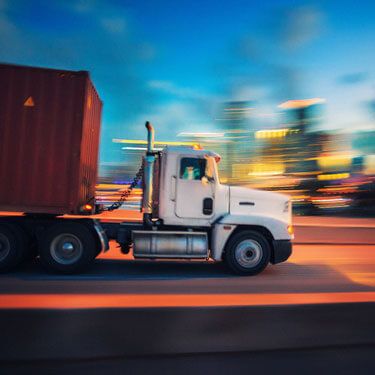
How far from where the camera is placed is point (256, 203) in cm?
810

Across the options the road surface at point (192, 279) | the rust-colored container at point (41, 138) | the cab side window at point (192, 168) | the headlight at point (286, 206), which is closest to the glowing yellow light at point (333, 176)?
the road surface at point (192, 279)

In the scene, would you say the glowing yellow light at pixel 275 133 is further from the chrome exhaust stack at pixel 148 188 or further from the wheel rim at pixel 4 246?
the wheel rim at pixel 4 246

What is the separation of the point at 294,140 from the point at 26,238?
6159cm

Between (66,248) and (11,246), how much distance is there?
3.31ft

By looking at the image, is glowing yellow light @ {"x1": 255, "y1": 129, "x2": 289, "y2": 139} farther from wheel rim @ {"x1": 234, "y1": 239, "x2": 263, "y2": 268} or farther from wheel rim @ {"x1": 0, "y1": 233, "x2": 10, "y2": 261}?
wheel rim @ {"x1": 0, "y1": 233, "x2": 10, "y2": 261}

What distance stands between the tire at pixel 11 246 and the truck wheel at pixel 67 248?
0.36 metres

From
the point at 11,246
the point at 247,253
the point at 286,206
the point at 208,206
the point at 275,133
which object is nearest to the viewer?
the point at 11,246

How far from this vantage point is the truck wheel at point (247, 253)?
7.82 meters

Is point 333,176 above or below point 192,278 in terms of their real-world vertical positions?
above

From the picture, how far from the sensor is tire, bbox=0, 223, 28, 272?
7.28 metres

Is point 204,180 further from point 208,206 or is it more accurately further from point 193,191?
point 208,206

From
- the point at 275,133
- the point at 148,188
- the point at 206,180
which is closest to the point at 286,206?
the point at 206,180

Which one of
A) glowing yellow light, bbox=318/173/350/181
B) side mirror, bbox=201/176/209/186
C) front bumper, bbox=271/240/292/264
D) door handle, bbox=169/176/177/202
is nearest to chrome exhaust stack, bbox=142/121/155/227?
door handle, bbox=169/176/177/202

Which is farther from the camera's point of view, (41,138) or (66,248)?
(66,248)
